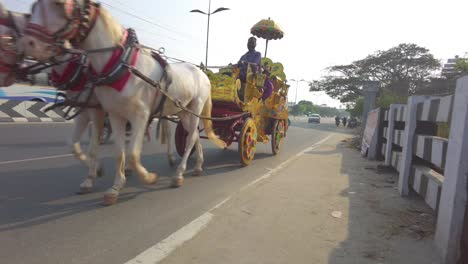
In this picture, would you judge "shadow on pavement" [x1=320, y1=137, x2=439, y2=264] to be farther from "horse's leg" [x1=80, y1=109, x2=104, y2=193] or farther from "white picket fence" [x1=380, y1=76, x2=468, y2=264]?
"horse's leg" [x1=80, y1=109, x2=104, y2=193]

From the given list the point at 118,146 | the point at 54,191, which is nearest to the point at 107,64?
the point at 118,146

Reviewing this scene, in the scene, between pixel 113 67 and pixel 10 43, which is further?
pixel 113 67

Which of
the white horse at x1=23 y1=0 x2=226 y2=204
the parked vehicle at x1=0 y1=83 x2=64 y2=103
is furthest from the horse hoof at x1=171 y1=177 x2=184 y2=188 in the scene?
the parked vehicle at x1=0 y1=83 x2=64 y2=103

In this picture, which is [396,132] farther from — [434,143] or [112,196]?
[112,196]

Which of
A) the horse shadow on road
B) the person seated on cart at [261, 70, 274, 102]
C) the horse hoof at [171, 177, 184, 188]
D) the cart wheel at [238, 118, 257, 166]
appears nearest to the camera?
the horse shadow on road

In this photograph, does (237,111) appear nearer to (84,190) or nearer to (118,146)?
(118,146)

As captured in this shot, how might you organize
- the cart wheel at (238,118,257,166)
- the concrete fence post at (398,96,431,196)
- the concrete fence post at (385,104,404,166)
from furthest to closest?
the concrete fence post at (385,104,404,166)
the cart wheel at (238,118,257,166)
the concrete fence post at (398,96,431,196)

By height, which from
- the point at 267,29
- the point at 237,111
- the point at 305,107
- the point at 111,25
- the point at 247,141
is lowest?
the point at 247,141

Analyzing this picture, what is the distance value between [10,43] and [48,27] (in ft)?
1.32

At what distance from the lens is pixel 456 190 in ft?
8.98

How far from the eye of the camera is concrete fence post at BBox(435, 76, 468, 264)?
271cm

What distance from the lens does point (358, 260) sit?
2846mm

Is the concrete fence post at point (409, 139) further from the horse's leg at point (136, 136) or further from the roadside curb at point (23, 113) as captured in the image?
the roadside curb at point (23, 113)

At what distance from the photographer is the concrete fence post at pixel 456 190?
271 cm
